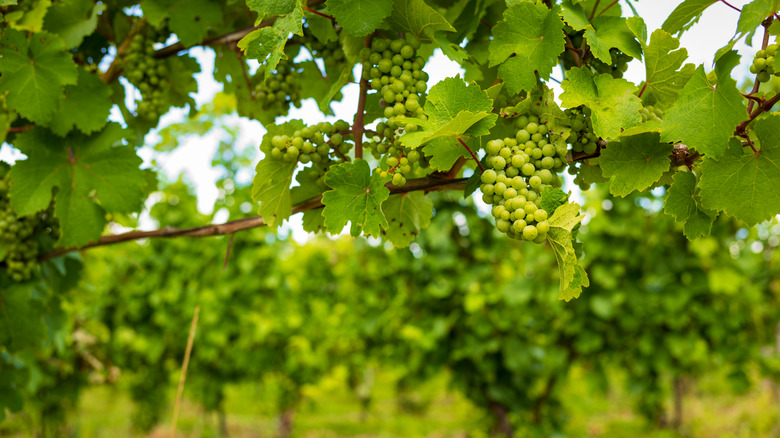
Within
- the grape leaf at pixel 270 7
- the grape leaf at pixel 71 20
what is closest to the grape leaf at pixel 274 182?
the grape leaf at pixel 270 7

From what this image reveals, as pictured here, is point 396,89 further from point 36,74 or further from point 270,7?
point 36,74

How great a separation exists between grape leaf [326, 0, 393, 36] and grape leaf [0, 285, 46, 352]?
4.63ft

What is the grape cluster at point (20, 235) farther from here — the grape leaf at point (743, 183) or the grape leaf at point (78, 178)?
the grape leaf at point (743, 183)

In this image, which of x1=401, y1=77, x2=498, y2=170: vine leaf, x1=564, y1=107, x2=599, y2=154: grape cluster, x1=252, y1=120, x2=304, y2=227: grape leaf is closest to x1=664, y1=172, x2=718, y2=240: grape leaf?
x1=564, y1=107, x2=599, y2=154: grape cluster

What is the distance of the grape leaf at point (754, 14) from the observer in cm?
93

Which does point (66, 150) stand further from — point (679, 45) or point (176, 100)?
point (679, 45)

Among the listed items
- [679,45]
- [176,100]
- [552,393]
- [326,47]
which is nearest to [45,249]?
[176,100]

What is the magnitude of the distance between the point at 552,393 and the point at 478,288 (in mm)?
1462

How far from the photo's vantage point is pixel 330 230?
3.42 ft

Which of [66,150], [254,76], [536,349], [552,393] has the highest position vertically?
[254,76]

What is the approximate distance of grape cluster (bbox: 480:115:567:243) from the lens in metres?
0.91

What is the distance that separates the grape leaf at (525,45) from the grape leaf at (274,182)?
426 mm

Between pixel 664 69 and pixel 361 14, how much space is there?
1.90 feet

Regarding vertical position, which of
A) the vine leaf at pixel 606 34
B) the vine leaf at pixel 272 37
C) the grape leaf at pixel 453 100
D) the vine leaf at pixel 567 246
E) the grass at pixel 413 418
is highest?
the vine leaf at pixel 272 37
